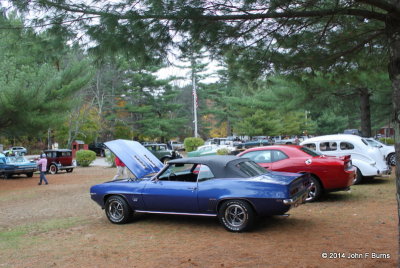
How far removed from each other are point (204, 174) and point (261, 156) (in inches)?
140

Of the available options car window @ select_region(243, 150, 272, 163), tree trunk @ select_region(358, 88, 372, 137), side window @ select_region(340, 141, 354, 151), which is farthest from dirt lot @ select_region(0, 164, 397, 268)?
tree trunk @ select_region(358, 88, 372, 137)

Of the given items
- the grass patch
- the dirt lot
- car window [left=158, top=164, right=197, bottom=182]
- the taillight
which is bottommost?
the grass patch

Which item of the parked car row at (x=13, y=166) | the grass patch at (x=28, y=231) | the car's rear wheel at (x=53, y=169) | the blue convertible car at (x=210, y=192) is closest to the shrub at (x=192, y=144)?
the car's rear wheel at (x=53, y=169)

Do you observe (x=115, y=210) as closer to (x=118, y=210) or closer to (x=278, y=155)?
(x=118, y=210)

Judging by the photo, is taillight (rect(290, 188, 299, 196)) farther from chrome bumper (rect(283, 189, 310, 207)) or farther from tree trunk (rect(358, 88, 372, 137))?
tree trunk (rect(358, 88, 372, 137))

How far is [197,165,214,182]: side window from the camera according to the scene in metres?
7.22

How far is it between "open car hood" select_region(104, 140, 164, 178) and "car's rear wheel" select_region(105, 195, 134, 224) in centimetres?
72

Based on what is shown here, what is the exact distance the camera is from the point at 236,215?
6754 millimetres

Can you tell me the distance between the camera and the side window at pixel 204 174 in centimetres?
722

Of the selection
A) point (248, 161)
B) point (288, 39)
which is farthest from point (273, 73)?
point (248, 161)

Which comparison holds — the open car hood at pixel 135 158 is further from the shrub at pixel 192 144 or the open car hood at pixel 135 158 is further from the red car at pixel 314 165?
the shrub at pixel 192 144

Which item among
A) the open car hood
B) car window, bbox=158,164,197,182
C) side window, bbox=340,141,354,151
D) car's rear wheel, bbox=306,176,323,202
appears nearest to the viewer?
car window, bbox=158,164,197,182

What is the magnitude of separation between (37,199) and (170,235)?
7867mm

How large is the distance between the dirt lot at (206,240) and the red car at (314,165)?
17.5 inches
